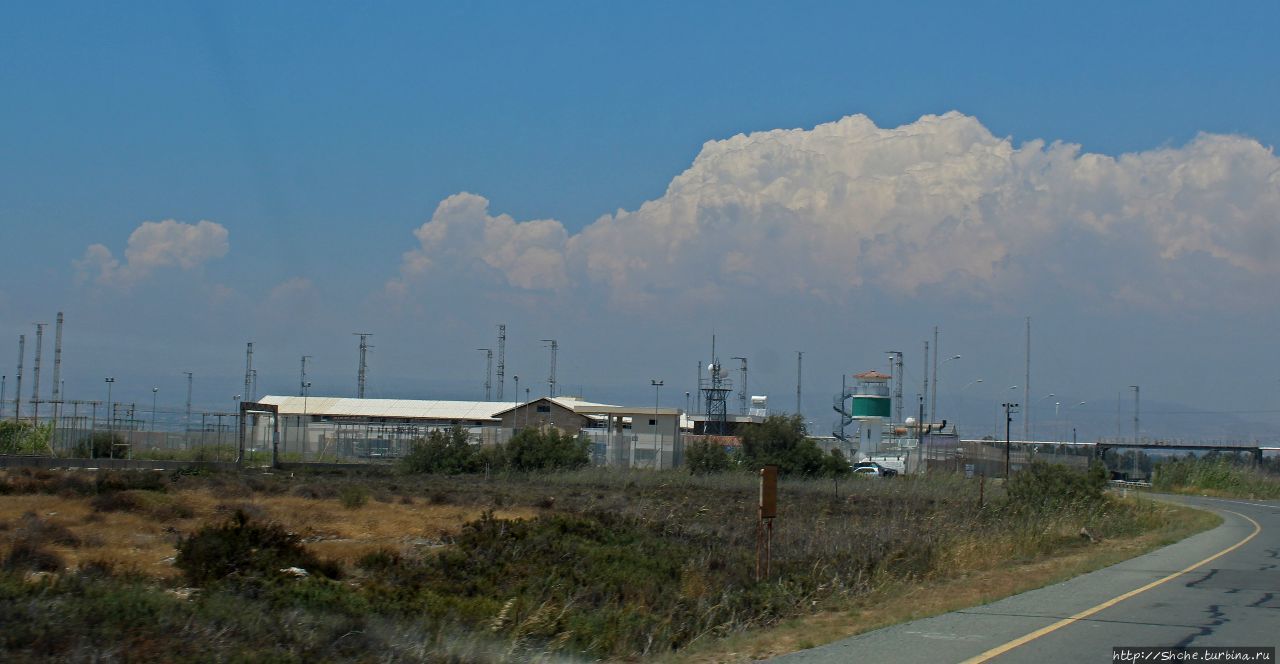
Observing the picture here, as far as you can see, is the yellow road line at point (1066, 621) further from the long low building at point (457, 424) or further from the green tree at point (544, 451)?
the long low building at point (457, 424)

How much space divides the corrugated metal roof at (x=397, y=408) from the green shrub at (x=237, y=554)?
86.0 meters

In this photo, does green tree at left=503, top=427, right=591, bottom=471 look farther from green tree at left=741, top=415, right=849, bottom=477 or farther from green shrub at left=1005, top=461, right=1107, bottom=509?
green shrub at left=1005, top=461, right=1107, bottom=509

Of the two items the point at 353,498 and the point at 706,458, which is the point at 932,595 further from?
the point at 706,458

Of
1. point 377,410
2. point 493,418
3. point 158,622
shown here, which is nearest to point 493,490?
point 158,622

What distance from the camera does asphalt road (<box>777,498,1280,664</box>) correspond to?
40.8 ft

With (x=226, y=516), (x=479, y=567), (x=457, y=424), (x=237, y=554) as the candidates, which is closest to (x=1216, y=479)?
(x=457, y=424)

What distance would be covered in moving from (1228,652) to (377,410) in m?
100

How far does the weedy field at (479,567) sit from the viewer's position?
1071cm

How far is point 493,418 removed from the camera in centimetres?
10256

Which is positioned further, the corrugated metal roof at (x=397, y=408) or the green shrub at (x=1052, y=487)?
the corrugated metal roof at (x=397, y=408)

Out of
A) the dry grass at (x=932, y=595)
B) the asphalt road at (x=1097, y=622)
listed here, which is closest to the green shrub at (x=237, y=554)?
the dry grass at (x=932, y=595)

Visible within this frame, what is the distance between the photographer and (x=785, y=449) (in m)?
66.8

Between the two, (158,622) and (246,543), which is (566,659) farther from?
(246,543)

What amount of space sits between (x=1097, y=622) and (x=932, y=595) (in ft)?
16.3
